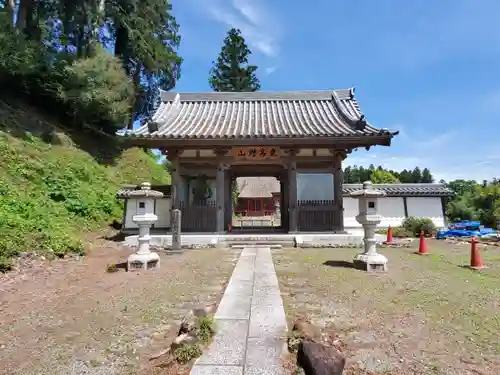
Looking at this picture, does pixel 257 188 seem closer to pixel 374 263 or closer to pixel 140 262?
pixel 140 262

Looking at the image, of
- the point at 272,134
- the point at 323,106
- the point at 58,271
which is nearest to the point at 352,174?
the point at 323,106

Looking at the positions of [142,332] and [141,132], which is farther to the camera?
[141,132]

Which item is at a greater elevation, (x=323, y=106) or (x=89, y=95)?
(x=89, y=95)

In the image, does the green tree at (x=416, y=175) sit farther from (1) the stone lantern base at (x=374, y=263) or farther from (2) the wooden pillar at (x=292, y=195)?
(1) the stone lantern base at (x=374, y=263)

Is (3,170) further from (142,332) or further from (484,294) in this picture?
(484,294)

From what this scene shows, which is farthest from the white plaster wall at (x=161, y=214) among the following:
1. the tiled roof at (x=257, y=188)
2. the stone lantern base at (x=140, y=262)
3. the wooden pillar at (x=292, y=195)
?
the tiled roof at (x=257, y=188)

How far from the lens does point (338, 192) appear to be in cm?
1138

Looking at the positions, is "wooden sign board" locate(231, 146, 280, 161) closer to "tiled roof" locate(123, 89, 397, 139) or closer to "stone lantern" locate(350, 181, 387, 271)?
"tiled roof" locate(123, 89, 397, 139)

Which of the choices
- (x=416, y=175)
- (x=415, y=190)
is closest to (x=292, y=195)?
(x=415, y=190)

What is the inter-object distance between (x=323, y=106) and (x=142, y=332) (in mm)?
13777

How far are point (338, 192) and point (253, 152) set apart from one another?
3.62 meters

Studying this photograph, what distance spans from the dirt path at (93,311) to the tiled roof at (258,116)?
→ 5421 millimetres

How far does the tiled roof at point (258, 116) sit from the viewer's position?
10906 millimetres

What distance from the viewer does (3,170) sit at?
35.8ft
